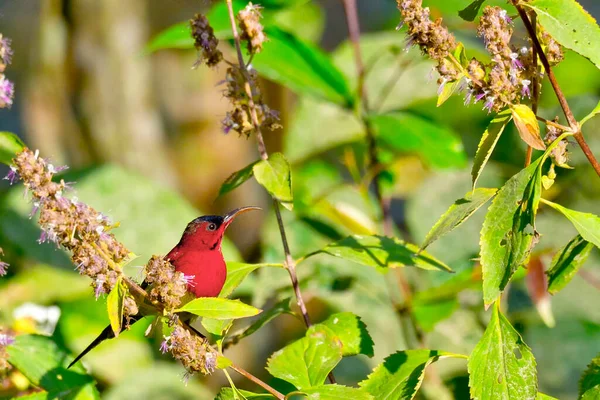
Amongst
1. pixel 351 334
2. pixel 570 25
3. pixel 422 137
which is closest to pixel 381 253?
pixel 351 334

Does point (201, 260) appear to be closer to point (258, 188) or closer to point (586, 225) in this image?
point (586, 225)

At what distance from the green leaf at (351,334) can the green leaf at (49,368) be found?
29 centimetres

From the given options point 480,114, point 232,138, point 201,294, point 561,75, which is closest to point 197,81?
point 232,138

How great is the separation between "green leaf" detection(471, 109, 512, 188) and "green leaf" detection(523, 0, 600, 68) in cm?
8

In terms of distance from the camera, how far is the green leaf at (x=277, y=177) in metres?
0.73

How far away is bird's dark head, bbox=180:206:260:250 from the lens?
79 centimetres

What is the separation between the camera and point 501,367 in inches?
26.5

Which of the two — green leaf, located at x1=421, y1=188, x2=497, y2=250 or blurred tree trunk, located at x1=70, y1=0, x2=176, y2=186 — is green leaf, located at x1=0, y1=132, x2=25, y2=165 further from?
blurred tree trunk, located at x1=70, y1=0, x2=176, y2=186

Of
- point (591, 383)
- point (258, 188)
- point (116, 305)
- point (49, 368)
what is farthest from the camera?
point (258, 188)

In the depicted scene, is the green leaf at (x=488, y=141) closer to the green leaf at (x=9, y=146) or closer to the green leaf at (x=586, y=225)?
the green leaf at (x=586, y=225)

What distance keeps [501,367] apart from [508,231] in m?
0.13

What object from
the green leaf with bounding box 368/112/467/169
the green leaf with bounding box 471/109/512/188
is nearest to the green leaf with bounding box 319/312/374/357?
the green leaf with bounding box 471/109/512/188

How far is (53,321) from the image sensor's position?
4.13 feet

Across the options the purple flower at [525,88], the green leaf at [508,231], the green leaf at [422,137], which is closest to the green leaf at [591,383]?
the green leaf at [508,231]
